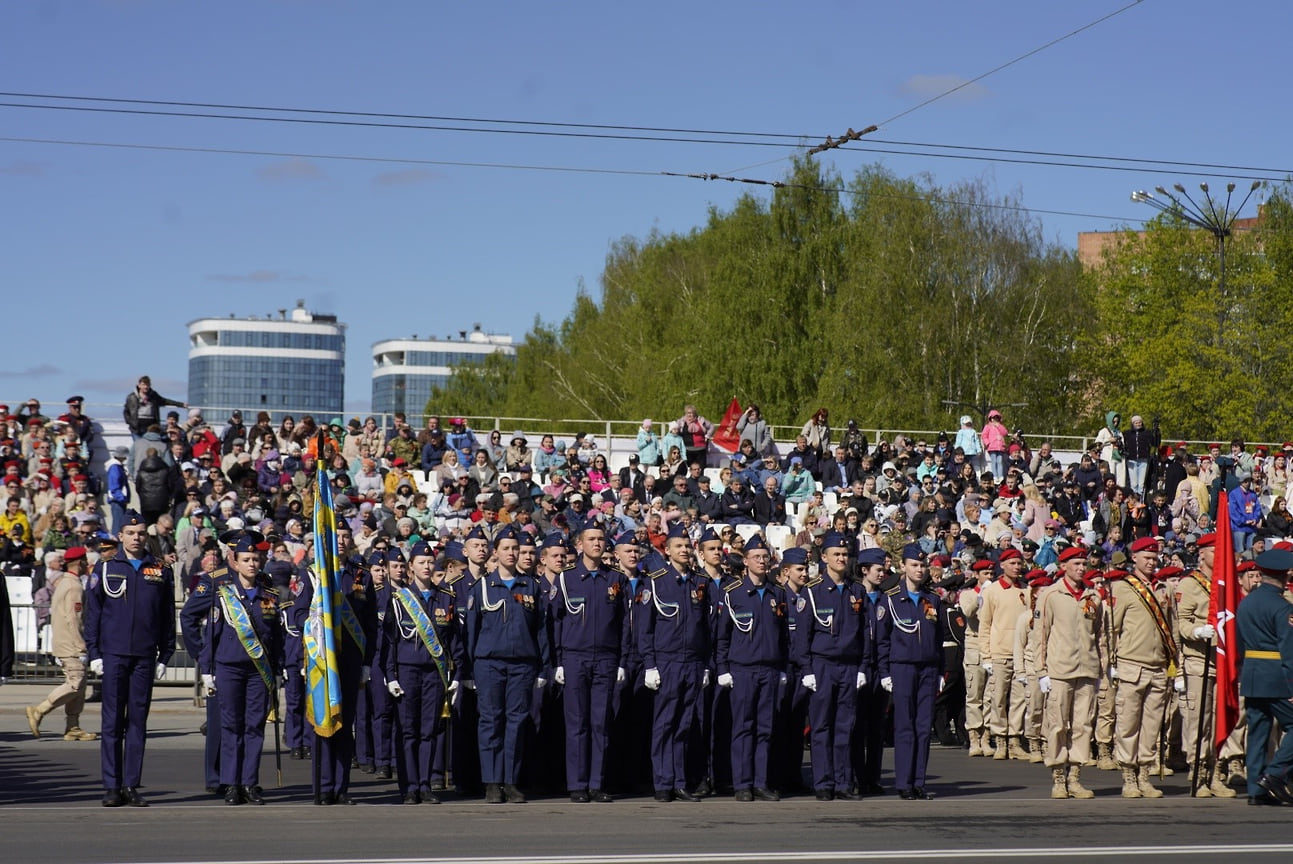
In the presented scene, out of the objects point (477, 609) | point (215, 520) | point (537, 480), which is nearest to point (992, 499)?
point (537, 480)

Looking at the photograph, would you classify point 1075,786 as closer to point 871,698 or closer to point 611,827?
point 871,698

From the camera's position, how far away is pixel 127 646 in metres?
12.3

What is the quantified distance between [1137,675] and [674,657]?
405cm

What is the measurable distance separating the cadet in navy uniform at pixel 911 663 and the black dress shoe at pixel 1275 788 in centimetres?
270

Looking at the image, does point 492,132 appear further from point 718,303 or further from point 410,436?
point 718,303

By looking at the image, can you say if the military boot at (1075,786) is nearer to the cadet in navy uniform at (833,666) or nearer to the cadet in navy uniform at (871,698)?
the cadet in navy uniform at (871,698)

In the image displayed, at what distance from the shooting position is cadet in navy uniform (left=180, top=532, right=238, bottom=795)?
41.2 ft

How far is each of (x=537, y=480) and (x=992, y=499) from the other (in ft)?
27.1

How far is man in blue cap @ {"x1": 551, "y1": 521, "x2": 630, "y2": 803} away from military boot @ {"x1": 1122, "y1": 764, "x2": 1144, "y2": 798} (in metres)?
4.42

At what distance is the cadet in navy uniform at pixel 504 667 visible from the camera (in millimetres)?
12781

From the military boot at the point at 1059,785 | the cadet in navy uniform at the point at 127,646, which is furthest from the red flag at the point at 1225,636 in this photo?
the cadet in navy uniform at the point at 127,646

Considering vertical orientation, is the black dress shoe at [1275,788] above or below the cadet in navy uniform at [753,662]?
below

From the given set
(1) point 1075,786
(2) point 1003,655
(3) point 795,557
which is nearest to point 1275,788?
(1) point 1075,786

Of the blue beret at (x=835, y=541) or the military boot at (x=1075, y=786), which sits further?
the blue beret at (x=835, y=541)
